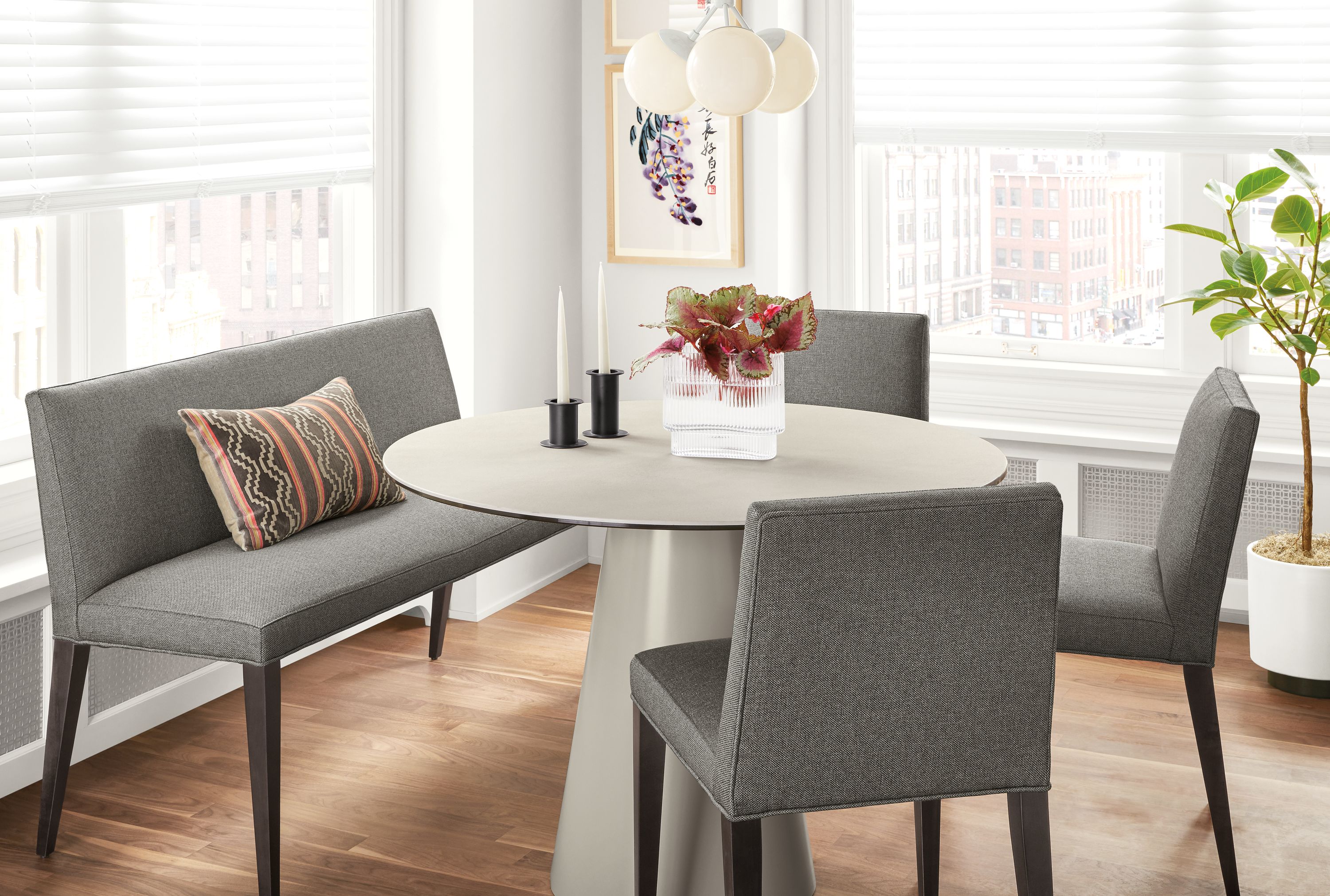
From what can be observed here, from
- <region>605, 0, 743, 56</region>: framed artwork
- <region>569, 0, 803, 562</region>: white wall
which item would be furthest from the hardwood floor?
<region>605, 0, 743, 56</region>: framed artwork

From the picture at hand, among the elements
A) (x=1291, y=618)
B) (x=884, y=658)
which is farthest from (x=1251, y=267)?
(x=884, y=658)

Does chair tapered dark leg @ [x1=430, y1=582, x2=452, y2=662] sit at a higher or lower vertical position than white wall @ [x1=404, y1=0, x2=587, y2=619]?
lower

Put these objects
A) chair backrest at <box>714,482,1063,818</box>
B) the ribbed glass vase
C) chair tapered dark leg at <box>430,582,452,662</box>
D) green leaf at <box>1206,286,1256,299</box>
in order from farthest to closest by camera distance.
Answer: chair tapered dark leg at <box>430,582,452,662</box>
green leaf at <box>1206,286,1256,299</box>
the ribbed glass vase
chair backrest at <box>714,482,1063,818</box>

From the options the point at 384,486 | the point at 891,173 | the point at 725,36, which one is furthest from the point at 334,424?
the point at 891,173

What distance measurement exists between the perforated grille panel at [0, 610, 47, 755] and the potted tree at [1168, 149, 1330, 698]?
2578mm

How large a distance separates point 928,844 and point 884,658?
27.9 inches

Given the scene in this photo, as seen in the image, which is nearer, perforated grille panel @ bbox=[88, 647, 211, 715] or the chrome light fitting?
the chrome light fitting

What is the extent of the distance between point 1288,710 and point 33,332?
2.88 metres

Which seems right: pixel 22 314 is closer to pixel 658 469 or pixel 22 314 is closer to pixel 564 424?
pixel 564 424

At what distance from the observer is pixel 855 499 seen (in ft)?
5.42

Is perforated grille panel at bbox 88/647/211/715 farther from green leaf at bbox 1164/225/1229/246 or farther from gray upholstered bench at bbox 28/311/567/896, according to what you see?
green leaf at bbox 1164/225/1229/246

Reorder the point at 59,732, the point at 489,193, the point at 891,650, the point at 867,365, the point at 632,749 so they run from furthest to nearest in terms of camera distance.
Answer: the point at 489,193 → the point at 867,365 → the point at 59,732 → the point at 632,749 → the point at 891,650

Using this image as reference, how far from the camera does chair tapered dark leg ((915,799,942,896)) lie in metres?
2.29

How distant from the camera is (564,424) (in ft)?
8.26
